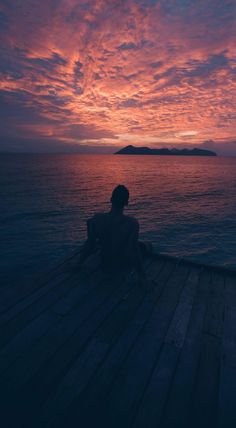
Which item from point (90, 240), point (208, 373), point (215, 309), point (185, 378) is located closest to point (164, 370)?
point (185, 378)

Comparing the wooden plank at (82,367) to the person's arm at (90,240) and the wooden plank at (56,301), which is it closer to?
the wooden plank at (56,301)

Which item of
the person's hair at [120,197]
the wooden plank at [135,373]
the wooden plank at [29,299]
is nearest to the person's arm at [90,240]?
the person's hair at [120,197]

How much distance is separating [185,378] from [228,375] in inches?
30.0

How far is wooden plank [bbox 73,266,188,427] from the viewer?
3.01 meters

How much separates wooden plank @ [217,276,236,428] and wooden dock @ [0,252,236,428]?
15 millimetres

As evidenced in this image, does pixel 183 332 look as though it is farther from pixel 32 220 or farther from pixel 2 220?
pixel 2 220

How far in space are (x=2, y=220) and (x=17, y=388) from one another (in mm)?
25988

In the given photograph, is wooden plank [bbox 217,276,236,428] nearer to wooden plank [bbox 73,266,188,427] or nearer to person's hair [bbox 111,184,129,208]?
wooden plank [bbox 73,266,188,427]

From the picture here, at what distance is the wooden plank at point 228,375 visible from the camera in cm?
305

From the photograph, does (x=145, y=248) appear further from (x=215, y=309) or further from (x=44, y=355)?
(x=44, y=355)

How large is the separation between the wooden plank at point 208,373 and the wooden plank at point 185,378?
0.25ft

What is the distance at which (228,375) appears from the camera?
3.63 metres

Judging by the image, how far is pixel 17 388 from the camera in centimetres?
329

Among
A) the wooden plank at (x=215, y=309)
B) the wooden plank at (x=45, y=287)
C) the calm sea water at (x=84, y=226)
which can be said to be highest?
the wooden plank at (x=45, y=287)
